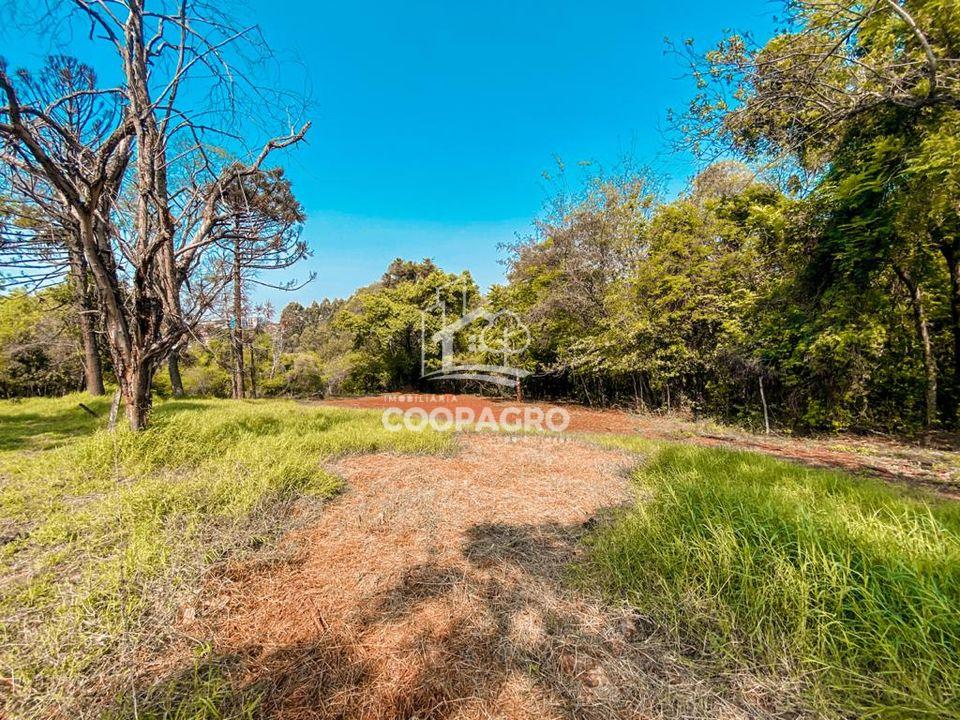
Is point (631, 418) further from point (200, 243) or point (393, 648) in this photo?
Answer: point (200, 243)

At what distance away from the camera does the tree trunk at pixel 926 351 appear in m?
5.41

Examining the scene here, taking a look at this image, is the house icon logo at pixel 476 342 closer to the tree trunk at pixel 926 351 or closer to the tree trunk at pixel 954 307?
the tree trunk at pixel 926 351

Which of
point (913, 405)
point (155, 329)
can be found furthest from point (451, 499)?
point (913, 405)

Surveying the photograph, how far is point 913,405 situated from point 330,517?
9402 mm

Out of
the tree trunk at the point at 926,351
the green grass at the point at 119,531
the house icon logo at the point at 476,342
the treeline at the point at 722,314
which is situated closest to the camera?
the green grass at the point at 119,531

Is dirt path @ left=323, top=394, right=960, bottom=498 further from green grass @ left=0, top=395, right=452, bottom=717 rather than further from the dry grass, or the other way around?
green grass @ left=0, top=395, right=452, bottom=717

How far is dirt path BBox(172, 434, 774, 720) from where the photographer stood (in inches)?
50.1

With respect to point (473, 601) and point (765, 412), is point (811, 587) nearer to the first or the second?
point (473, 601)

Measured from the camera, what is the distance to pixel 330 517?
2754mm

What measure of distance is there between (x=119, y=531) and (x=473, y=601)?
227 centimetres

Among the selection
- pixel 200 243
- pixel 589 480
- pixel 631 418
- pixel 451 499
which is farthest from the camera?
pixel 631 418

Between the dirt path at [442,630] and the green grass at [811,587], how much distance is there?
0.20 meters

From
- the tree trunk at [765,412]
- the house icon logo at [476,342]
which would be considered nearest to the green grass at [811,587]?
the tree trunk at [765,412]

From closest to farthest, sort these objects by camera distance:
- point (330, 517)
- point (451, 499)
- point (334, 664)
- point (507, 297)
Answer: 1. point (334, 664)
2. point (330, 517)
3. point (451, 499)
4. point (507, 297)
